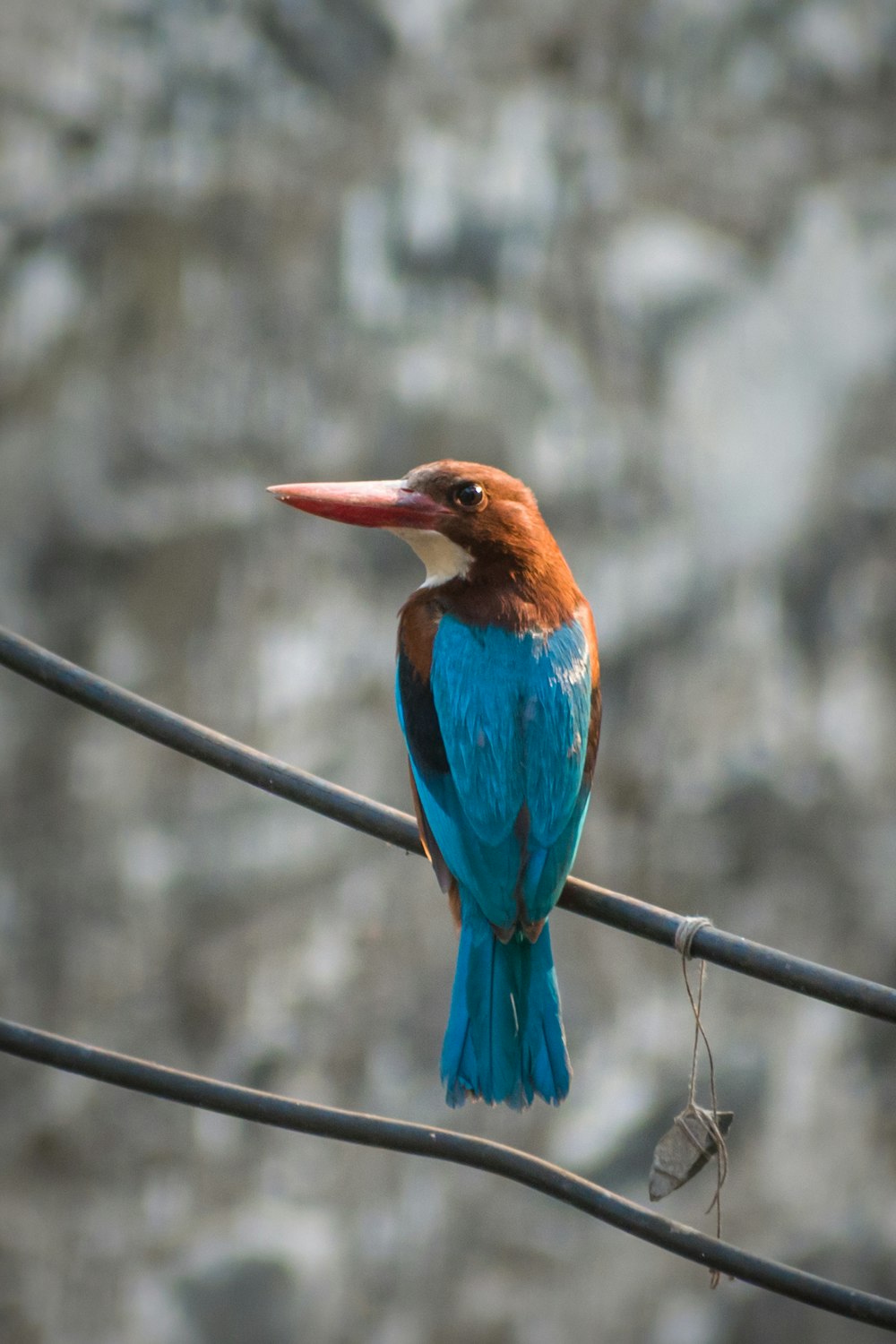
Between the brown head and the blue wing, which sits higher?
the brown head

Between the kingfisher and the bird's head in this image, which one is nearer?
the kingfisher

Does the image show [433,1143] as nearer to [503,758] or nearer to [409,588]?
[503,758]

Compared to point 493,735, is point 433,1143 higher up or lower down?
lower down

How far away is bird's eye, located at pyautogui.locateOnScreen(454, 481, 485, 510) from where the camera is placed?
177cm

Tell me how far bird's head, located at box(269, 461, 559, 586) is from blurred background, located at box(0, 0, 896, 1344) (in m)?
0.95

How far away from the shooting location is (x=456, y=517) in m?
1.76

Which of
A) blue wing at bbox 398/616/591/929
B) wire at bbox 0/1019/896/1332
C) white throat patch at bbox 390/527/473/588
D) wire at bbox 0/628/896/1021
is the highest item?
white throat patch at bbox 390/527/473/588

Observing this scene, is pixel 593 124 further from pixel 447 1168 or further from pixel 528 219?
pixel 447 1168

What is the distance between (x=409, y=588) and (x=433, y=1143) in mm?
1788

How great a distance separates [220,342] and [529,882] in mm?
1522

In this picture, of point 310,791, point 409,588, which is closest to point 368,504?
point 310,791

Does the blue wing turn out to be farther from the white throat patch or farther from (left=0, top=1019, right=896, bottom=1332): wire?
(left=0, top=1019, right=896, bottom=1332): wire

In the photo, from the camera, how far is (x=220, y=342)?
267cm

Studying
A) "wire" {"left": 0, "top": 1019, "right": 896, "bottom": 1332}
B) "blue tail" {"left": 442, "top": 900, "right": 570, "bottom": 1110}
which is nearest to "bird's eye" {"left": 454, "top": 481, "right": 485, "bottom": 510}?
"blue tail" {"left": 442, "top": 900, "right": 570, "bottom": 1110}
